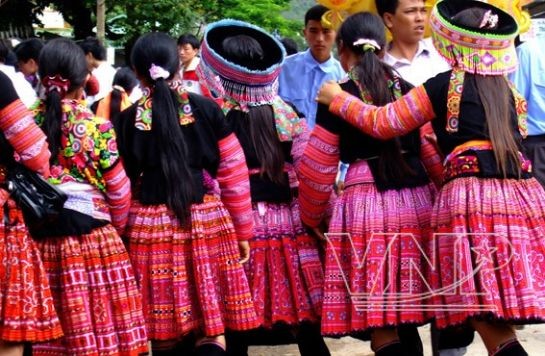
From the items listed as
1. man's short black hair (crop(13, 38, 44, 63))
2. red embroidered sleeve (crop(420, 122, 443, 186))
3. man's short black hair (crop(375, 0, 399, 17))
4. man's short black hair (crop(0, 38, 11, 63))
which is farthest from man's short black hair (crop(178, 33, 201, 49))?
red embroidered sleeve (crop(420, 122, 443, 186))

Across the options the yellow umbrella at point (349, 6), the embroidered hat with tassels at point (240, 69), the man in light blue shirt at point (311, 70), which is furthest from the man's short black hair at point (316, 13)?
the embroidered hat with tassels at point (240, 69)

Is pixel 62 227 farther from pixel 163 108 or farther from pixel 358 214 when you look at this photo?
pixel 358 214

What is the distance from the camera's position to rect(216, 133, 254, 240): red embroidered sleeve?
458 cm

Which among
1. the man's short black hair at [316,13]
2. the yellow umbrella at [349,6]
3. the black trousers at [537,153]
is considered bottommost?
the black trousers at [537,153]

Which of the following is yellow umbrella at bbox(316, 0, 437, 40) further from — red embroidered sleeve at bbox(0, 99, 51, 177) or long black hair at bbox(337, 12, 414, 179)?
red embroidered sleeve at bbox(0, 99, 51, 177)

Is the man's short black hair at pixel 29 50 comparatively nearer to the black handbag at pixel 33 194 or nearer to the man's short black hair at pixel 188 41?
the man's short black hair at pixel 188 41

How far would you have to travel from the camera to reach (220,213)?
4559mm

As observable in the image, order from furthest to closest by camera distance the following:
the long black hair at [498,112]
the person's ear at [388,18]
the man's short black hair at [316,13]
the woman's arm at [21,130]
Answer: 1. the man's short black hair at [316,13]
2. the person's ear at [388,18]
3. the long black hair at [498,112]
4. the woman's arm at [21,130]

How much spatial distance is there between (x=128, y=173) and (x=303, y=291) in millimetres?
1097

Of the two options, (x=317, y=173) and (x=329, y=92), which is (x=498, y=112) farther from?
(x=317, y=173)

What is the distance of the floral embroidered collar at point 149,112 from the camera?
4477mm

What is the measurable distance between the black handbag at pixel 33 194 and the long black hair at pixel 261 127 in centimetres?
131

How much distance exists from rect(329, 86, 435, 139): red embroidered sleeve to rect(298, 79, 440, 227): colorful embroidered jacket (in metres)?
0.14

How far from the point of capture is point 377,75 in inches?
174
